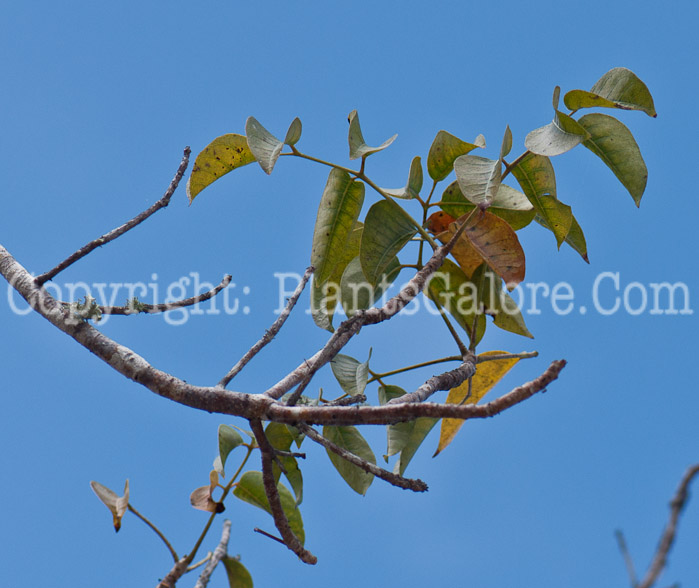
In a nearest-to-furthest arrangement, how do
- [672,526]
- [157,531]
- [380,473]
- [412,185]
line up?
1. [672,526]
2. [380,473]
3. [157,531]
4. [412,185]

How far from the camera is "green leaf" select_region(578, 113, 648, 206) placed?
121cm

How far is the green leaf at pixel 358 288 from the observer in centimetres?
134

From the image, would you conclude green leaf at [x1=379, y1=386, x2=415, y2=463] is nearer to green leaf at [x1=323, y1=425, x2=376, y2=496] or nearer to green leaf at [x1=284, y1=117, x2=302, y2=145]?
green leaf at [x1=323, y1=425, x2=376, y2=496]

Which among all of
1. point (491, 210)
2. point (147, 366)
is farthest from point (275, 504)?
point (491, 210)

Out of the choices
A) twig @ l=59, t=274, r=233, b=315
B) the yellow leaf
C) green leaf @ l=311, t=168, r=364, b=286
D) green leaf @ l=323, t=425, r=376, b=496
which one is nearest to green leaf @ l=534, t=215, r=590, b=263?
the yellow leaf

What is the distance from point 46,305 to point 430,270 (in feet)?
2.39

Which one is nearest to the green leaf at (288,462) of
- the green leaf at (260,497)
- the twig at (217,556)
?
the green leaf at (260,497)

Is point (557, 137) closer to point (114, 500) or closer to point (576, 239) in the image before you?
point (576, 239)

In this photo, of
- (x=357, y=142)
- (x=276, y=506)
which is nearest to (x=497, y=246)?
(x=357, y=142)

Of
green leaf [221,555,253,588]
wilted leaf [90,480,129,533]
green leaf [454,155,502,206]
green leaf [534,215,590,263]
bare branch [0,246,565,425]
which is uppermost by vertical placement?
green leaf [534,215,590,263]

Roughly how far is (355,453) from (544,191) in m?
0.68

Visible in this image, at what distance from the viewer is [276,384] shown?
109cm

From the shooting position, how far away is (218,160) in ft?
4.50

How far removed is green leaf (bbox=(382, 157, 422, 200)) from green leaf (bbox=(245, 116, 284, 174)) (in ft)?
0.80
